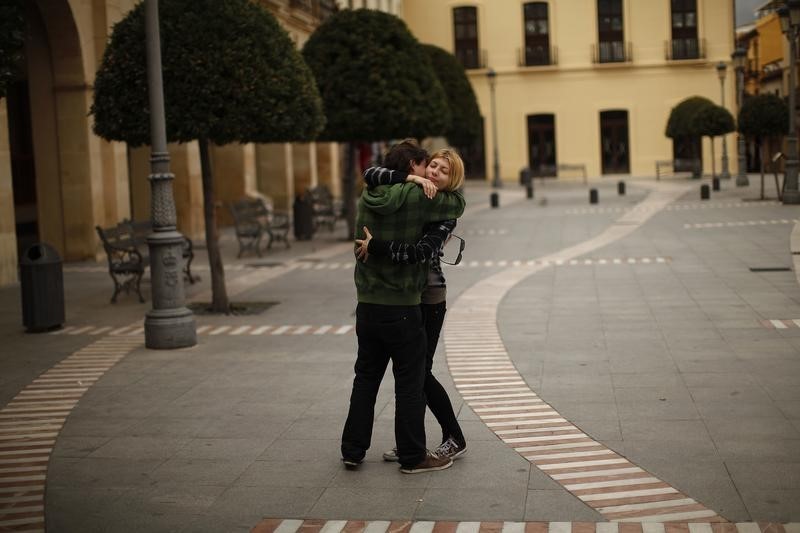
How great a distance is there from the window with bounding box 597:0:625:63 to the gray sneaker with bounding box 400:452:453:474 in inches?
1859

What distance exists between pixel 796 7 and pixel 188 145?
13.6 meters

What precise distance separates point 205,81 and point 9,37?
10.0 feet

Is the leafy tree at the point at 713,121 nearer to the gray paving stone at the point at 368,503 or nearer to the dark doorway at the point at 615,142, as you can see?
the dark doorway at the point at 615,142

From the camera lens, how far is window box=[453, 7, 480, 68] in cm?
5272

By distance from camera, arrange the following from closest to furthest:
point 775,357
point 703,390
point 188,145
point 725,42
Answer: point 703,390
point 775,357
point 188,145
point 725,42

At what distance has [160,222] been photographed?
1119 cm

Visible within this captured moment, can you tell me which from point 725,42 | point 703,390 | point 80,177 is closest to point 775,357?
point 703,390

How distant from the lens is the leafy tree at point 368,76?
2152cm

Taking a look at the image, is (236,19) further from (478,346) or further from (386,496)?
(386,496)

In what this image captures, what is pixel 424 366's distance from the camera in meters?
6.50

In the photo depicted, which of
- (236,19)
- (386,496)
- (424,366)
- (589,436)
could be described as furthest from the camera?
(236,19)

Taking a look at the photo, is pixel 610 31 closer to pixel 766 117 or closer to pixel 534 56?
pixel 534 56

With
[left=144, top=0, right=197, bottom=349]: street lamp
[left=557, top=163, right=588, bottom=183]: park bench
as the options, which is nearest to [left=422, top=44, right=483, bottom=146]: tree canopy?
[left=557, top=163, right=588, bottom=183]: park bench

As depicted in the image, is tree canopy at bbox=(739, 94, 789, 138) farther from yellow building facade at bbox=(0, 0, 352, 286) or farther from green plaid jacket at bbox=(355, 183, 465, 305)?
green plaid jacket at bbox=(355, 183, 465, 305)
